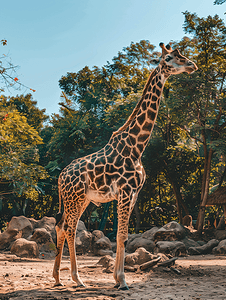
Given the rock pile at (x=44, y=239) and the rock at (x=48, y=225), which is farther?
the rock at (x=48, y=225)

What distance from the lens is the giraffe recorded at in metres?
5.07

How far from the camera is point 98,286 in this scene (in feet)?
16.8

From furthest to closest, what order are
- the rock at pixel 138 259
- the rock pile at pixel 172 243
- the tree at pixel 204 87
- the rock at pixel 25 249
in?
1. the tree at pixel 204 87
2. the rock pile at pixel 172 243
3. the rock at pixel 25 249
4. the rock at pixel 138 259

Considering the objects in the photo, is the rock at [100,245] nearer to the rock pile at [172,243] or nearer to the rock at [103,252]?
the rock at [103,252]

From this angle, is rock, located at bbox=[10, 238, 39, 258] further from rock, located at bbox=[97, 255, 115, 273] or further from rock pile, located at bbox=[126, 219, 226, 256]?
rock pile, located at bbox=[126, 219, 226, 256]

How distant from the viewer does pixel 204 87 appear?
1455cm

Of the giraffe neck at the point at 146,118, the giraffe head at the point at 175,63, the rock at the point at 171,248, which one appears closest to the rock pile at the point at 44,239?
the rock at the point at 171,248

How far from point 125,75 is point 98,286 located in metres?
16.7

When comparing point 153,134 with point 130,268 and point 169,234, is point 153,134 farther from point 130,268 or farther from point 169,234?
point 130,268

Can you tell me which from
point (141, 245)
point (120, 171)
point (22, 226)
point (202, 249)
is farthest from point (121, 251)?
point (202, 249)

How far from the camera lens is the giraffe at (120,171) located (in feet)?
16.6

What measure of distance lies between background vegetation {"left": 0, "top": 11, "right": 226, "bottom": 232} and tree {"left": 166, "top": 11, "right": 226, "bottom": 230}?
0.05 metres

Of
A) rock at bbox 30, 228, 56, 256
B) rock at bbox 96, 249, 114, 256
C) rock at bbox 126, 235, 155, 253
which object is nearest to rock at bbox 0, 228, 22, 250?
rock at bbox 30, 228, 56, 256

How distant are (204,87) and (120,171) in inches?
434
